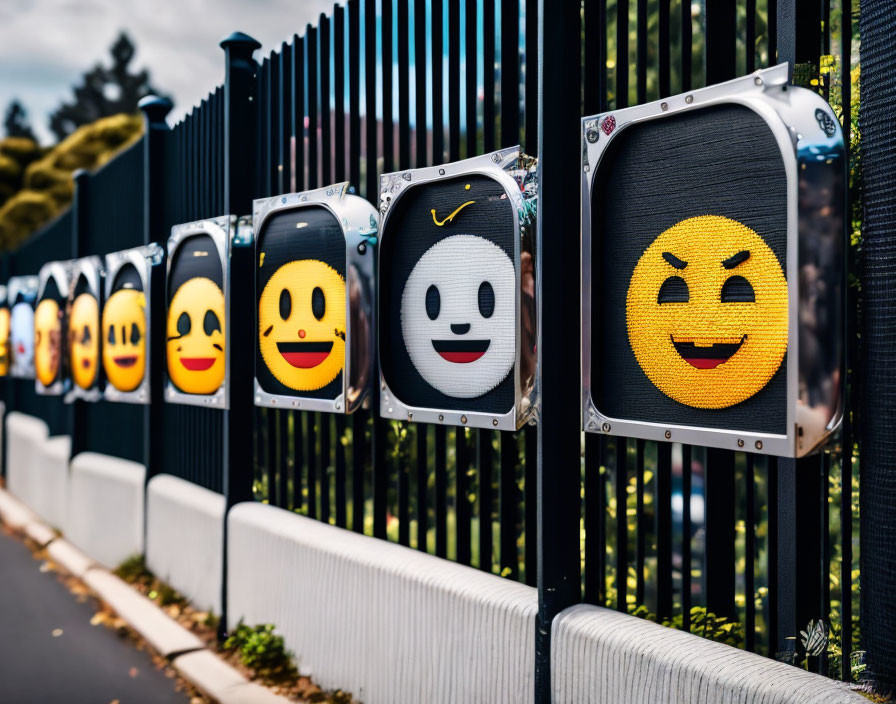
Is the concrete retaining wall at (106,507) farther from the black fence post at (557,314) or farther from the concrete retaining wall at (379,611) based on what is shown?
the black fence post at (557,314)

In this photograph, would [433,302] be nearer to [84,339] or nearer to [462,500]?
[462,500]

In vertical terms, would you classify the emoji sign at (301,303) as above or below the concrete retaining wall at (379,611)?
above

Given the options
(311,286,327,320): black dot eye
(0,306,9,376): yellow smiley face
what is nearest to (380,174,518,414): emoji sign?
(311,286,327,320): black dot eye

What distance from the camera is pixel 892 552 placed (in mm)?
2180

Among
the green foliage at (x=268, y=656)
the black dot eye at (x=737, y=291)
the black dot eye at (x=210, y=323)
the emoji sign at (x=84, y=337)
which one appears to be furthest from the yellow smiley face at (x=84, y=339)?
the black dot eye at (x=737, y=291)

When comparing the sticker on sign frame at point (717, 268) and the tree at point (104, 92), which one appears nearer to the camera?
the sticker on sign frame at point (717, 268)

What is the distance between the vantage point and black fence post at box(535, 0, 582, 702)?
300 cm

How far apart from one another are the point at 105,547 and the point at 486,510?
15.6ft

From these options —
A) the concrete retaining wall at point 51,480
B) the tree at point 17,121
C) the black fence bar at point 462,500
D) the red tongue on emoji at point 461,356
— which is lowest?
the concrete retaining wall at point 51,480

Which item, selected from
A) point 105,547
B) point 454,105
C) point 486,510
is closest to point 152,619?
point 105,547

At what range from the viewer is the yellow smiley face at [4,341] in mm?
11406

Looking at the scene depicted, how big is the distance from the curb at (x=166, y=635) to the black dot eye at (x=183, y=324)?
1841 millimetres

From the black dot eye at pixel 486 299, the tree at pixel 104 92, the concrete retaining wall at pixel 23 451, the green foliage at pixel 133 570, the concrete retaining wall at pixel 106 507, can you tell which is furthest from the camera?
the tree at pixel 104 92

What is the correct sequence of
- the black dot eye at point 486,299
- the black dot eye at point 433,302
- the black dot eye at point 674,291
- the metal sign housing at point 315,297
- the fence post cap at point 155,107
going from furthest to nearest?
1. the fence post cap at point 155,107
2. the metal sign housing at point 315,297
3. the black dot eye at point 433,302
4. the black dot eye at point 486,299
5. the black dot eye at point 674,291
